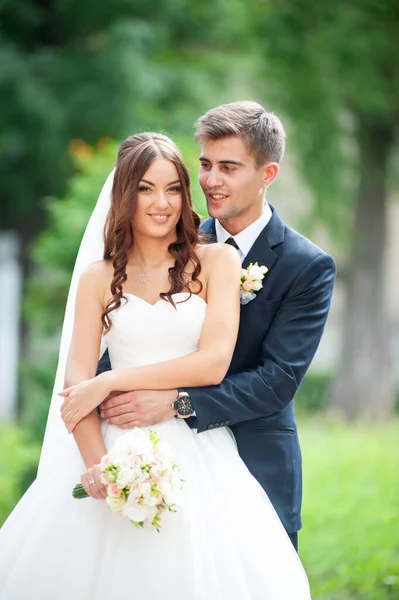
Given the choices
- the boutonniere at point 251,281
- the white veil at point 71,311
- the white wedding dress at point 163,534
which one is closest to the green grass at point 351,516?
the white wedding dress at point 163,534

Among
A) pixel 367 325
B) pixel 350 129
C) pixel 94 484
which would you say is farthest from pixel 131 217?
pixel 367 325

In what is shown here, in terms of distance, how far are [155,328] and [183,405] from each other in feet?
1.07

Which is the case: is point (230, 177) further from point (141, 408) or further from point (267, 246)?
point (141, 408)

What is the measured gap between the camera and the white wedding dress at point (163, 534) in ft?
11.1

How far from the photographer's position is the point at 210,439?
3691mm

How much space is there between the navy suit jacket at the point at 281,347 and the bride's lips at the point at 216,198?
0.80 ft

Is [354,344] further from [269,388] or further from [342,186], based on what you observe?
[269,388]

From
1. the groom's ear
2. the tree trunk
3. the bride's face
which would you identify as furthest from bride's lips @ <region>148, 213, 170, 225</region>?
the tree trunk

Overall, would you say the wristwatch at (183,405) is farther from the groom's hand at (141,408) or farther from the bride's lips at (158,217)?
the bride's lips at (158,217)

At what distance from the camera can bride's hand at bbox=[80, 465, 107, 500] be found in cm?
335

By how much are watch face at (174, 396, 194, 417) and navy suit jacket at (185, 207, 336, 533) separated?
27cm

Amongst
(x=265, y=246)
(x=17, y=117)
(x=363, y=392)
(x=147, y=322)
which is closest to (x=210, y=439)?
(x=147, y=322)

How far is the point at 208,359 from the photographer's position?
351 centimetres

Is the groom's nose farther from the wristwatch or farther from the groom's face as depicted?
the wristwatch
